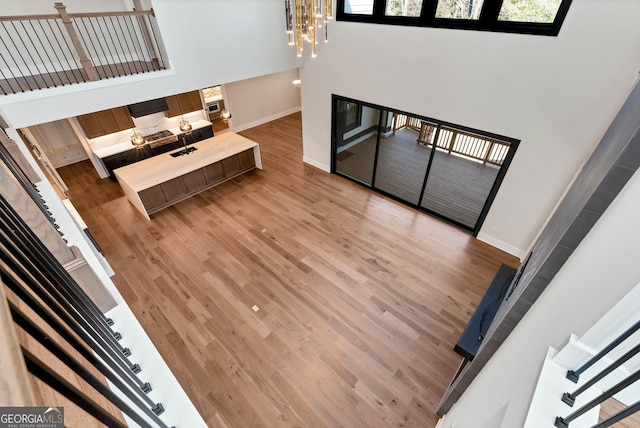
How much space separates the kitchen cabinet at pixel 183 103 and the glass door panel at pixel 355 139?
4.60 m

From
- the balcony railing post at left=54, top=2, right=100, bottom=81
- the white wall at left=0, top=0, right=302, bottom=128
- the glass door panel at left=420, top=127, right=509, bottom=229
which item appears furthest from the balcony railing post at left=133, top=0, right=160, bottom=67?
the glass door panel at left=420, top=127, right=509, bottom=229

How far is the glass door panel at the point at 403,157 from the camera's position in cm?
646

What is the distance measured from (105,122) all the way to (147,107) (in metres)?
1.03

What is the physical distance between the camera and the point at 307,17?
5.51 metres

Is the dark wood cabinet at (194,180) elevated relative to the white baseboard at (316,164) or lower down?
elevated

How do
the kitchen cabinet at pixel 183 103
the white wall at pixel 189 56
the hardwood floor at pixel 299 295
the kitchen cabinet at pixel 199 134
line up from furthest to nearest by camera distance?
the kitchen cabinet at pixel 199 134 → the kitchen cabinet at pixel 183 103 → the white wall at pixel 189 56 → the hardwood floor at pixel 299 295

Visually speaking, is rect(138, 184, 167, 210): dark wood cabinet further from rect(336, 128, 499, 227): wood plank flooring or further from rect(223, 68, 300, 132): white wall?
rect(223, 68, 300, 132): white wall

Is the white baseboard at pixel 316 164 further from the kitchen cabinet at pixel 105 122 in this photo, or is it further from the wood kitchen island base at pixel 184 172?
the kitchen cabinet at pixel 105 122

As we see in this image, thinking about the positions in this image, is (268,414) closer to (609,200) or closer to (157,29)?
(609,200)

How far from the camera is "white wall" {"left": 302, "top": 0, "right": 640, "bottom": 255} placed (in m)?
3.24

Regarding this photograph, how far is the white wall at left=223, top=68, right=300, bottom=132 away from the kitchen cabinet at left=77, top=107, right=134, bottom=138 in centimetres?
294

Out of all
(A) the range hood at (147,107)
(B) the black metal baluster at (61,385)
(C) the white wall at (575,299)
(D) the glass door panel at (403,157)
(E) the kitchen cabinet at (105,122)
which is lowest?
(D) the glass door panel at (403,157)

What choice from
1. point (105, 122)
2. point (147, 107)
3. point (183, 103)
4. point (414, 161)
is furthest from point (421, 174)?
point (105, 122)

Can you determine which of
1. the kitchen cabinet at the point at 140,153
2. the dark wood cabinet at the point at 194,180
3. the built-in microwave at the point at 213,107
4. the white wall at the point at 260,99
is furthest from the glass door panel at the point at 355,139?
the built-in microwave at the point at 213,107
